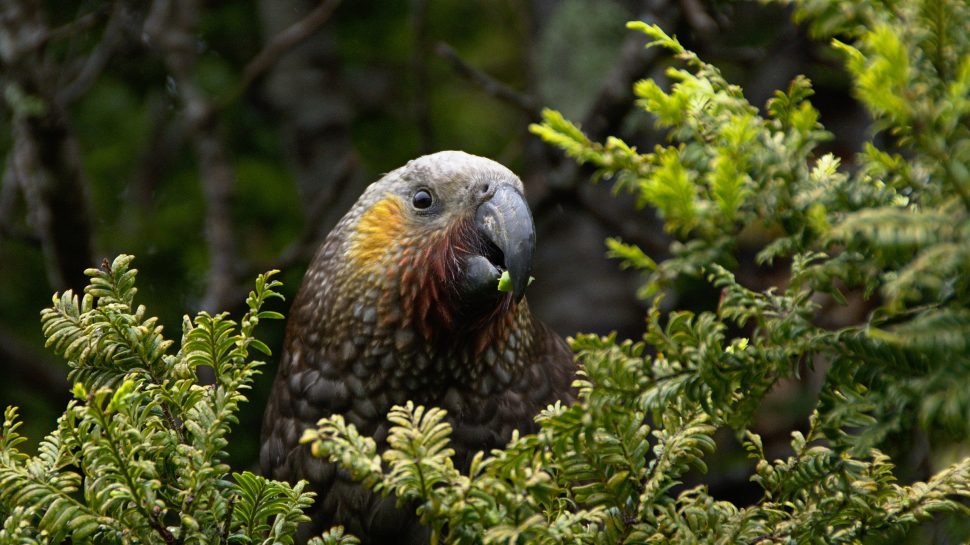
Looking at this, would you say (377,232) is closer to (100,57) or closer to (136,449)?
(136,449)

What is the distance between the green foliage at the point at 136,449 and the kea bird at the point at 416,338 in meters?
1.21

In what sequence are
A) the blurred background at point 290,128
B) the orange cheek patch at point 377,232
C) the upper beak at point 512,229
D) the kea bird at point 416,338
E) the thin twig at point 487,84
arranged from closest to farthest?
1. the upper beak at point 512,229
2. the kea bird at point 416,338
3. the orange cheek patch at point 377,232
4. the blurred background at point 290,128
5. the thin twig at point 487,84

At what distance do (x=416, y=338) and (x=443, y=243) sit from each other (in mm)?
322

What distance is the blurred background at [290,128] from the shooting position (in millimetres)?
4766

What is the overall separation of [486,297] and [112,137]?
4.56 m

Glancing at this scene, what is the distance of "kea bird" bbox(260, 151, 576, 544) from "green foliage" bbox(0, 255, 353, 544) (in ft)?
3.97

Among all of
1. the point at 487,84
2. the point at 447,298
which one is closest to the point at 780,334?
the point at 447,298

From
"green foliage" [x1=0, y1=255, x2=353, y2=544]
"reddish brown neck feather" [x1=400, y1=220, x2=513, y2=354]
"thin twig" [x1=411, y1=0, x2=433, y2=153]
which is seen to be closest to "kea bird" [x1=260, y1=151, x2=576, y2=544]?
"reddish brown neck feather" [x1=400, y1=220, x2=513, y2=354]

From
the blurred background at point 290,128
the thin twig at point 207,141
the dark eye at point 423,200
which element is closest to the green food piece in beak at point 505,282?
the dark eye at point 423,200

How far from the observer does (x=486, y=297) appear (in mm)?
3135

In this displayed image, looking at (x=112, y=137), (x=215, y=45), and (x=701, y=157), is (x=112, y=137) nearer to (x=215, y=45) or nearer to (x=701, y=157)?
(x=215, y=45)

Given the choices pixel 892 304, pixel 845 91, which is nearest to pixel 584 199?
pixel 845 91

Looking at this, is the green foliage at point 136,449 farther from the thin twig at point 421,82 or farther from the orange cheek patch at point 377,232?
the thin twig at point 421,82

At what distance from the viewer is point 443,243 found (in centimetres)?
323
